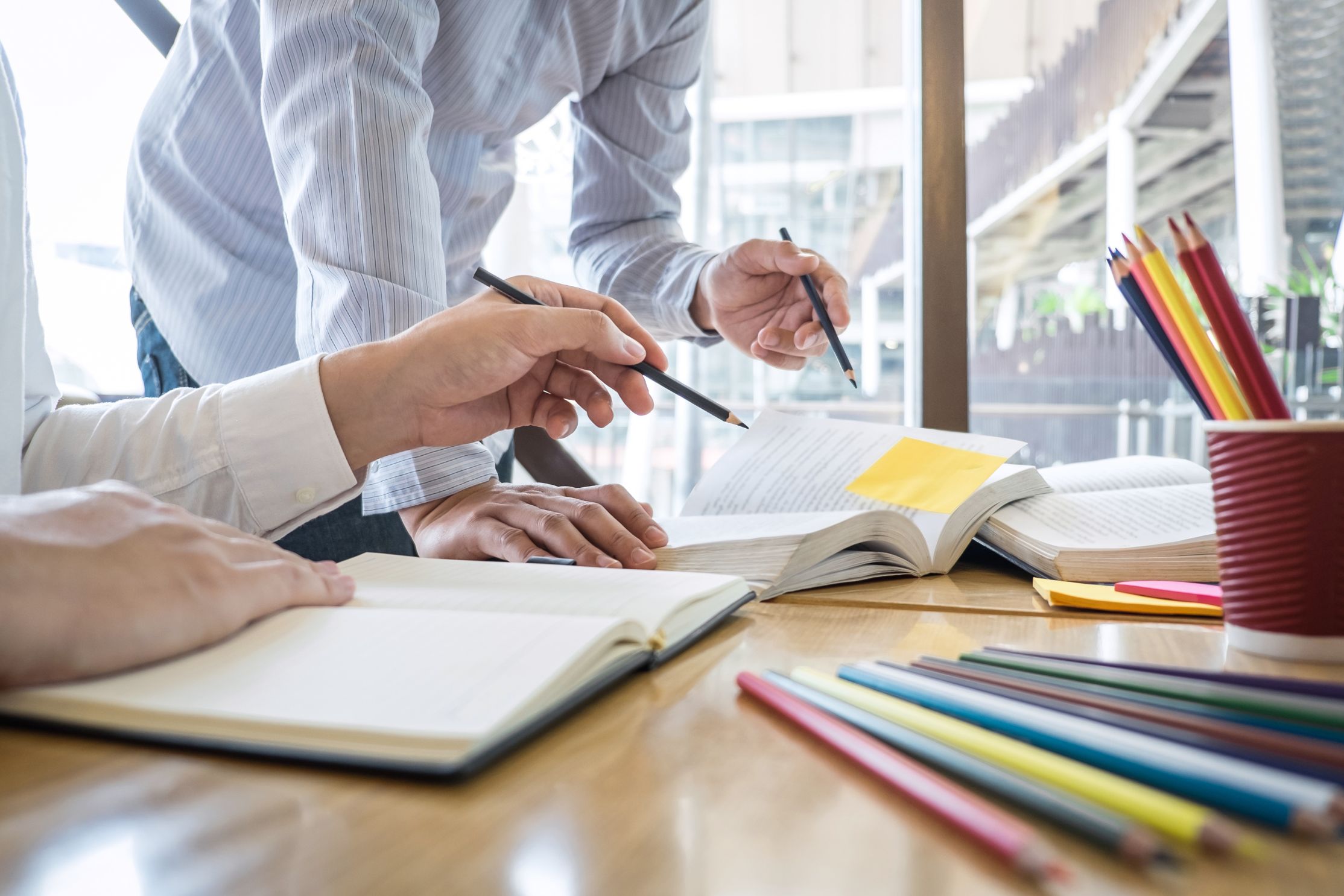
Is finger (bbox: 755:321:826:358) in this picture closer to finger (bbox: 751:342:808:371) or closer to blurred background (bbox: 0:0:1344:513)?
finger (bbox: 751:342:808:371)

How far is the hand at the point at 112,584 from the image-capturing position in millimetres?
377

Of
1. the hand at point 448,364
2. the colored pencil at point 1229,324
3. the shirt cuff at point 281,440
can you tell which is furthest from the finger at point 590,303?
the colored pencil at point 1229,324

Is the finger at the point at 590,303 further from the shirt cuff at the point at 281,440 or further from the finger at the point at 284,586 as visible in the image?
the finger at the point at 284,586

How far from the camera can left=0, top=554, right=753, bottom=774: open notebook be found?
33cm

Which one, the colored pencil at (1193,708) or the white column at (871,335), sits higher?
the white column at (871,335)

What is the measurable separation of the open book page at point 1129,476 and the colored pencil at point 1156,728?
634 millimetres

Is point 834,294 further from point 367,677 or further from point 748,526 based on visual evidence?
point 367,677

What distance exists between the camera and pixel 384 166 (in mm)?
885

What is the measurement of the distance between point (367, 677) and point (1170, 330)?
0.46 metres

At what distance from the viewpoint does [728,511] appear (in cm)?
96

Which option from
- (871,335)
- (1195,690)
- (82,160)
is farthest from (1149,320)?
(871,335)

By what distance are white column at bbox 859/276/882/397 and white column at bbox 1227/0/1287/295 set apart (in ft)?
3.97

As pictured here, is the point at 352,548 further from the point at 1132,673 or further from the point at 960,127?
the point at 960,127

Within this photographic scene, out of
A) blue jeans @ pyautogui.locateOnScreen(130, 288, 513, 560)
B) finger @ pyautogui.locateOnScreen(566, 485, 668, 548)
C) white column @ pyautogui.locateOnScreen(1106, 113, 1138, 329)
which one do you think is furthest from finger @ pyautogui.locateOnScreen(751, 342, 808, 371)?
white column @ pyautogui.locateOnScreen(1106, 113, 1138, 329)
